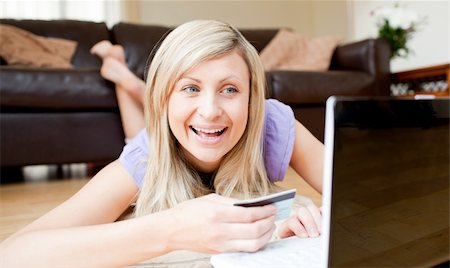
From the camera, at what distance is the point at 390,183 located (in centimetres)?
37

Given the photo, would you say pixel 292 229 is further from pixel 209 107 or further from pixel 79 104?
pixel 79 104

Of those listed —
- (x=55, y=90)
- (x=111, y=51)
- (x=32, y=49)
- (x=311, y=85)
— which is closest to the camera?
(x=55, y=90)

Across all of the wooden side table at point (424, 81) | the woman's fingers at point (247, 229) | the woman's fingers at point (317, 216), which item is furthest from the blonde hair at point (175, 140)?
the wooden side table at point (424, 81)

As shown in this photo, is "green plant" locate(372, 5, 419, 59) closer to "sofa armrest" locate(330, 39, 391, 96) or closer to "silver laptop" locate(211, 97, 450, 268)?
"sofa armrest" locate(330, 39, 391, 96)

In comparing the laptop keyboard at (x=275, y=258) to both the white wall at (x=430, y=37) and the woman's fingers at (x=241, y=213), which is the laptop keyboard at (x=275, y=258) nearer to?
the woman's fingers at (x=241, y=213)

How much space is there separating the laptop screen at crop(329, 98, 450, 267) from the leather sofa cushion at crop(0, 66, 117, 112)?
1550 mm

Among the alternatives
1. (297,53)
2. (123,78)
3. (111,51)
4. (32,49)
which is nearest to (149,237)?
(123,78)

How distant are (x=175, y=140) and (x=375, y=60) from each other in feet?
5.58

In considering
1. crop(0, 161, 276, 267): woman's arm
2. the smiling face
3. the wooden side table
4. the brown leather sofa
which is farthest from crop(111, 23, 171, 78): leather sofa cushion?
crop(0, 161, 276, 267): woman's arm

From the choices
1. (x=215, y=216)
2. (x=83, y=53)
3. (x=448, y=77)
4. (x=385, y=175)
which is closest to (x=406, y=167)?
(x=385, y=175)

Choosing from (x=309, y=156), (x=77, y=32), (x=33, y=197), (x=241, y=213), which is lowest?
(x=33, y=197)

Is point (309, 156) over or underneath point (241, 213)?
underneath

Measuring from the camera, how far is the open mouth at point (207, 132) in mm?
667

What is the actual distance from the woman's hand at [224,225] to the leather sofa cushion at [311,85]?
1497 mm
